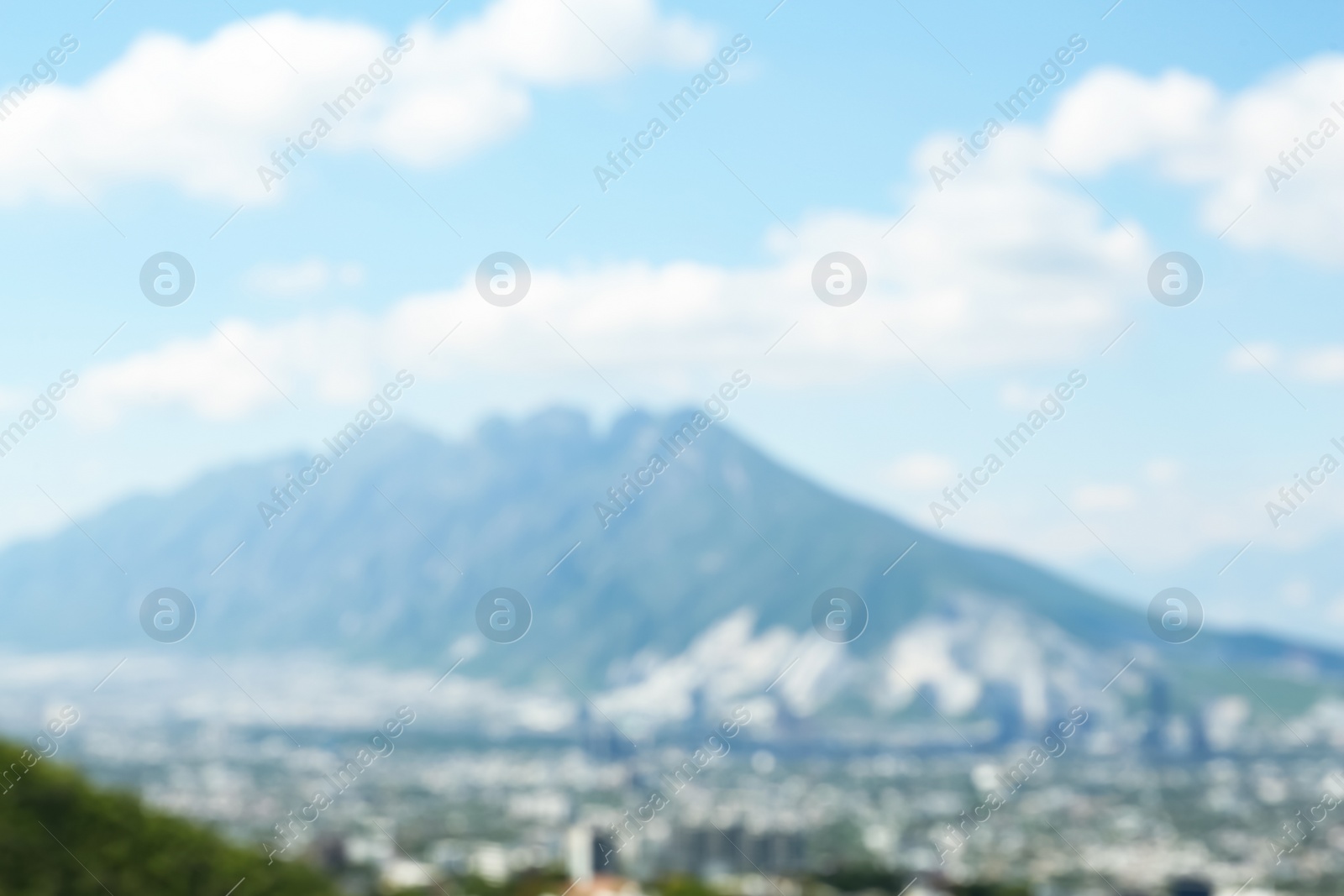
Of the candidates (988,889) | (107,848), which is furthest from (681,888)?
(107,848)

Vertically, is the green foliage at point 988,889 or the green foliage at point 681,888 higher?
the green foliage at point 681,888

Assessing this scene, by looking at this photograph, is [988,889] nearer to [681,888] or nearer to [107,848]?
[681,888]

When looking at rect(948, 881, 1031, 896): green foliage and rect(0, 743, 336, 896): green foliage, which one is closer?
rect(0, 743, 336, 896): green foliage

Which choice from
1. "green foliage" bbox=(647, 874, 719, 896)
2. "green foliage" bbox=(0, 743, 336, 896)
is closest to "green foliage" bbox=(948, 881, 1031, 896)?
"green foliage" bbox=(647, 874, 719, 896)

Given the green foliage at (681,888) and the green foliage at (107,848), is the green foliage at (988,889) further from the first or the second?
the green foliage at (107,848)

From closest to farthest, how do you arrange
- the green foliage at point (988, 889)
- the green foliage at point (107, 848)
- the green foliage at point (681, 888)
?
→ the green foliage at point (107, 848), the green foliage at point (681, 888), the green foliage at point (988, 889)

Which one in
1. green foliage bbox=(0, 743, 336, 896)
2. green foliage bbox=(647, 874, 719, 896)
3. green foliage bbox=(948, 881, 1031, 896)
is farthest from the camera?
green foliage bbox=(948, 881, 1031, 896)

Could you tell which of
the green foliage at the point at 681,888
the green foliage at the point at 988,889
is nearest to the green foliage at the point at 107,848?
the green foliage at the point at 681,888

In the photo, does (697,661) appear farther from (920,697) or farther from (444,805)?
(444,805)

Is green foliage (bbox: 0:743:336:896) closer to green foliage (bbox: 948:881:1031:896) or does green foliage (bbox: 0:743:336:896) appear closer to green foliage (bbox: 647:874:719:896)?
green foliage (bbox: 647:874:719:896)
